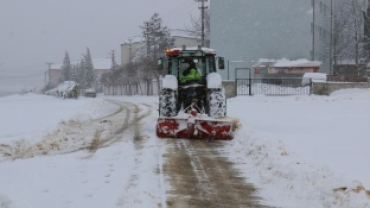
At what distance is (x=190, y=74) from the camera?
1221 cm

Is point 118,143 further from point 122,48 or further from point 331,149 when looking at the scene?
point 122,48

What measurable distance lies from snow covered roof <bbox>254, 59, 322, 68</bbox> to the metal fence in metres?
10.3

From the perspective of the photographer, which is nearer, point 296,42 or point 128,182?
point 128,182

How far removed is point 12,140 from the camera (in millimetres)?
9383

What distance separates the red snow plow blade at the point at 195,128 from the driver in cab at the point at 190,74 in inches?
81.2

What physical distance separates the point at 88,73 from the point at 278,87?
3320 inches

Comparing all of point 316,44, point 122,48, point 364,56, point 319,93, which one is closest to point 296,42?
point 316,44

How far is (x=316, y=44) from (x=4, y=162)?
44.2 meters

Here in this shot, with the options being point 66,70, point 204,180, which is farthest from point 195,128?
point 66,70

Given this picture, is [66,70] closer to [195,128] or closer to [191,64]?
[191,64]

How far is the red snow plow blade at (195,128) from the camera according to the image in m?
10.3

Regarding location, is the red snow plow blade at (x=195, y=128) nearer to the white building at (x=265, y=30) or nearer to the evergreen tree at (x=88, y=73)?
the white building at (x=265, y=30)

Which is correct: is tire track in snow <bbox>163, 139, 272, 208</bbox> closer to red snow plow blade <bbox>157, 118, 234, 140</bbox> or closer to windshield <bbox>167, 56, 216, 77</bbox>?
red snow plow blade <bbox>157, 118, 234, 140</bbox>

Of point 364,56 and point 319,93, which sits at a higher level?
point 364,56
